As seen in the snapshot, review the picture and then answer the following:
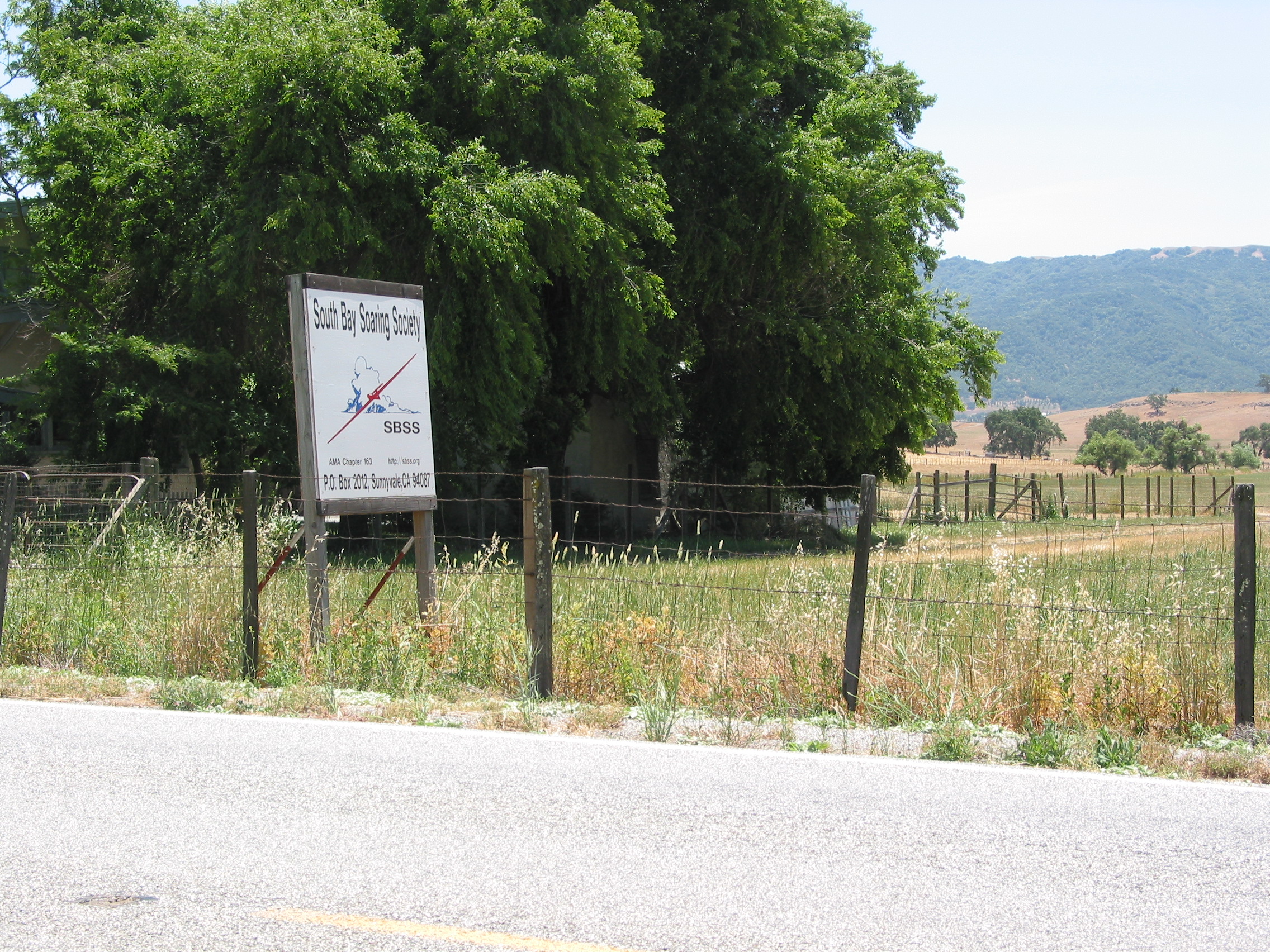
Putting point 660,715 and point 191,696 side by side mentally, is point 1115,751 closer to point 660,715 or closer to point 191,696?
point 660,715

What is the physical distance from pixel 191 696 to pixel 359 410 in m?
2.67

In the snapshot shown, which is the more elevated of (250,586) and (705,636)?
(250,586)

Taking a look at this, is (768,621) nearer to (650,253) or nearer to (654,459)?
(650,253)

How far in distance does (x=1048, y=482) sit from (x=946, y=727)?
2609 inches

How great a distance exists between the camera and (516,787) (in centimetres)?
586

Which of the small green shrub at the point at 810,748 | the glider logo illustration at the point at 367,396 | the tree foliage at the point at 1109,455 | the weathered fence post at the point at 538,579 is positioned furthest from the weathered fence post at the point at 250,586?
the tree foliage at the point at 1109,455

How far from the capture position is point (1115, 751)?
6.49 m

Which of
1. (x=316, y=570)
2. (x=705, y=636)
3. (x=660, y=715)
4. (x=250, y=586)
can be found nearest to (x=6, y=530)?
(x=250, y=586)

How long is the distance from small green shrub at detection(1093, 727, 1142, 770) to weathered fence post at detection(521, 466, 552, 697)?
347cm

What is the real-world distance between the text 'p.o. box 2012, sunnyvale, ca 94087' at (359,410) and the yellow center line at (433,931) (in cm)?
517

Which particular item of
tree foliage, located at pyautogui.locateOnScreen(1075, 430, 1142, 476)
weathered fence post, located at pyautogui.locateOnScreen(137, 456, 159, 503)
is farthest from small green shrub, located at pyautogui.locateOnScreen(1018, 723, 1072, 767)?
tree foliage, located at pyautogui.locateOnScreen(1075, 430, 1142, 476)

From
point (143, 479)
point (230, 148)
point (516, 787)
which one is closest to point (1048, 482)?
point (230, 148)

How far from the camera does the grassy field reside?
755 cm

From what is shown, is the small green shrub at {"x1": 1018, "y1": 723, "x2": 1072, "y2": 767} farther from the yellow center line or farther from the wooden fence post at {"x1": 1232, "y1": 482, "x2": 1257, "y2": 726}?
the yellow center line
